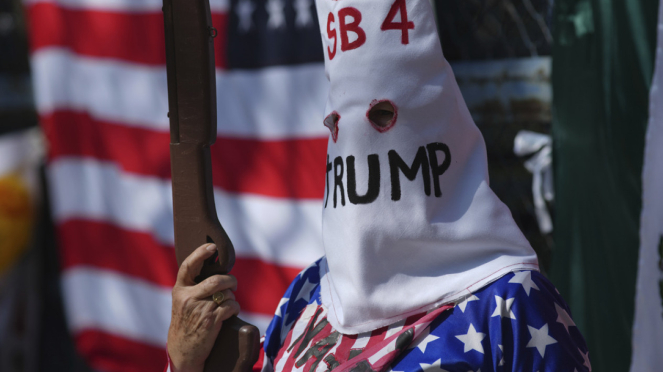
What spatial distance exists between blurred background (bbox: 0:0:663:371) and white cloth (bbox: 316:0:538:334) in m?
0.62

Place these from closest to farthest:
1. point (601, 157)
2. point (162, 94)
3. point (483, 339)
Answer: point (483, 339)
point (601, 157)
point (162, 94)

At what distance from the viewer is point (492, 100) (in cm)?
208

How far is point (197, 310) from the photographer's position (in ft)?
3.53

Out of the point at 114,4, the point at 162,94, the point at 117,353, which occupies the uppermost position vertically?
A: the point at 114,4

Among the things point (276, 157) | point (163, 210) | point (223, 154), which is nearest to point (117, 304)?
point (163, 210)

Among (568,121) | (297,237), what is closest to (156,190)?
(297,237)

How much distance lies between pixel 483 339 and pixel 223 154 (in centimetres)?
173

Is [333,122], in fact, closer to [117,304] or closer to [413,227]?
[413,227]

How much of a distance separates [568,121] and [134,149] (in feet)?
5.95

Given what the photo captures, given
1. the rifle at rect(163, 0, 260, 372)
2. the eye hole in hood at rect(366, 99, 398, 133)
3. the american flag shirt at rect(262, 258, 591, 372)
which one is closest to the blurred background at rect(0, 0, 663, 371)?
the american flag shirt at rect(262, 258, 591, 372)

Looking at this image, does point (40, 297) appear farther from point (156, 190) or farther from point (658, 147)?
point (658, 147)

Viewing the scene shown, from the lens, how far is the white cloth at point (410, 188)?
96 centimetres

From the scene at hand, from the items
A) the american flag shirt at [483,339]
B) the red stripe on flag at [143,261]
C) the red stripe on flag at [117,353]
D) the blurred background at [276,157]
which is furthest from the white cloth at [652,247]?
the red stripe on flag at [117,353]

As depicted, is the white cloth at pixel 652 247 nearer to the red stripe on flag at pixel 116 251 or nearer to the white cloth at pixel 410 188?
the white cloth at pixel 410 188
